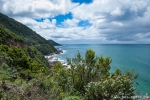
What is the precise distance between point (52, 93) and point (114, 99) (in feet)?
8.90

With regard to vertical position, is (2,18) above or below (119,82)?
above

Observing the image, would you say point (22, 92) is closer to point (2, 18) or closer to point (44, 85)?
point (44, 85)

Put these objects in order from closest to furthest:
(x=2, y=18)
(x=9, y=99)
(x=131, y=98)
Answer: (x=9, y=99) < (x=131, y=98) < (x=2, y=18)

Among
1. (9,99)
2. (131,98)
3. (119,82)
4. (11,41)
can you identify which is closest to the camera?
(9,99)

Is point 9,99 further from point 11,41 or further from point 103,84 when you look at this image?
point 11,41

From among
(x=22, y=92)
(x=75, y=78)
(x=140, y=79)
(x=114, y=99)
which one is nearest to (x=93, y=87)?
(x=114, y=99)

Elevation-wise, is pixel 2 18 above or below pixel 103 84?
above

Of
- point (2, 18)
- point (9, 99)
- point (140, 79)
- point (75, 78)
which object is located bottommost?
point (140, 79)

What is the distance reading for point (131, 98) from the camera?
6777 mm

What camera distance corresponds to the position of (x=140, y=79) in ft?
137

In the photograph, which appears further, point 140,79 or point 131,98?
point 140,79

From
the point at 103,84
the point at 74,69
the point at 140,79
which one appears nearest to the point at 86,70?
the point at 74,69

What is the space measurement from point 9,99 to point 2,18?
124 metres

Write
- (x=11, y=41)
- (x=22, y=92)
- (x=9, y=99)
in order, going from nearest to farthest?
(x=9, y=99)
(x=22, y=92)
(x=11, y=41)
